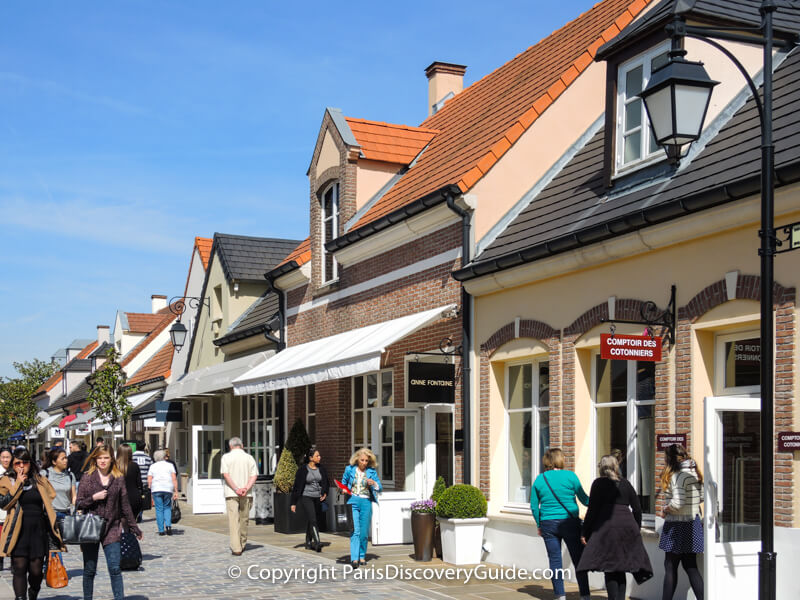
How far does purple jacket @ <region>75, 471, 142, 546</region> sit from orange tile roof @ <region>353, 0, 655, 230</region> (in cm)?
674

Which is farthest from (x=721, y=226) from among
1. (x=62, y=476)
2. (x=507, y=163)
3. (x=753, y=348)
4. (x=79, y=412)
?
(x=79, y=412)

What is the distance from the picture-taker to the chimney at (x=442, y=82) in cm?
2412

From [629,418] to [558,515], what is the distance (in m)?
1.82

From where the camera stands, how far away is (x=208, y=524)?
21.8m

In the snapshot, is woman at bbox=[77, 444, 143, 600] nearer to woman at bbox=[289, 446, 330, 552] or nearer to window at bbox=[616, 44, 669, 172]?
woman at bbox=[289, 446, 330, 552]

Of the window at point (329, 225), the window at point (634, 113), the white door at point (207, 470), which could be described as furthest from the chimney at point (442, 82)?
the window at point (634, 113)

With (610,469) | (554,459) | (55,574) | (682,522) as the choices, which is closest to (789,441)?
(682,522)

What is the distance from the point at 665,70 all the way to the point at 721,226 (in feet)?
9.55

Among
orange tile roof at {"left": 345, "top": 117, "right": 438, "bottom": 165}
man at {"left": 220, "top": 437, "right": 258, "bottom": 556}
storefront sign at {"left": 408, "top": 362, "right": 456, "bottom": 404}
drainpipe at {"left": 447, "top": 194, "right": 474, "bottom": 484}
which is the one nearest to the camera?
storefront sign at {"left": 408, "top": 362, "right": 456, "bottom": 404}

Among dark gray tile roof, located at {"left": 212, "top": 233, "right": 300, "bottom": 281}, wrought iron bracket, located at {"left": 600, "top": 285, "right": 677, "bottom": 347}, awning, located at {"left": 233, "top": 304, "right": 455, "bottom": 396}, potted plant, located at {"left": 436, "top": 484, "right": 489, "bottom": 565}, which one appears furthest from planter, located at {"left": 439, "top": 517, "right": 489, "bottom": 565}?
dark gray tile roof, located at {"left": 212, "top": 233, "right": 300, "bottom": 281}

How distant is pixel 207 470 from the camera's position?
92.1 feet

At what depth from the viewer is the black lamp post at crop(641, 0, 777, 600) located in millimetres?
6547

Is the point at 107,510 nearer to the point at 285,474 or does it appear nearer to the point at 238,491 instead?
the point at 238,491

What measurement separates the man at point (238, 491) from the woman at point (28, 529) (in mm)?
4827
